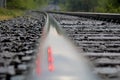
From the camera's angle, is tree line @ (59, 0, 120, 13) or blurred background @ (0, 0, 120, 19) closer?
blurred background @ (0, 0, 120, 19)

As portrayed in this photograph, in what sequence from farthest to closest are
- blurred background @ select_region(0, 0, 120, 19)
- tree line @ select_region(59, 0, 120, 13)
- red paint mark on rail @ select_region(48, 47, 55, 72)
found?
A: tree line @ select_region(59, 0, 120, 13) < blurred background @ select_region(0, 0, 120, 19) < red paint mark on rail @ select_region(48, 47, 55, 72)

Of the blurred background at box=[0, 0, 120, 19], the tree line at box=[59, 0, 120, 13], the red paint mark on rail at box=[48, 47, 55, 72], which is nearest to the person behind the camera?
the red paint mark on rail at box=[48, 47, 55, 72]

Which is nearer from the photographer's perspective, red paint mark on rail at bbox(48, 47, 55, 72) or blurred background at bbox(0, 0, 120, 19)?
red paint mark on rail at bbox(48, 47, 55, 72)

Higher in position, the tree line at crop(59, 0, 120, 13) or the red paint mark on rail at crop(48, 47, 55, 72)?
the tree line at crop(59, 0, 120, 13)

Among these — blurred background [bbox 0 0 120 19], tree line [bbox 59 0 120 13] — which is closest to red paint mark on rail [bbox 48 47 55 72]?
blurred background [bbox 0 0 120 19]

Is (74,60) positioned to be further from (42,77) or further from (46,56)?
(42,77)

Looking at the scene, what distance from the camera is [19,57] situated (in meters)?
2.92

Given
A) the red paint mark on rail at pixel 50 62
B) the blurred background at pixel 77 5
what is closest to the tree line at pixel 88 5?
the blurred background at pixel 77 5

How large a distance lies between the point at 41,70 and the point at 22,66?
38 cm

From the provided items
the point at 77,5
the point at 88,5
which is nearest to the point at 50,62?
the point at 88,5

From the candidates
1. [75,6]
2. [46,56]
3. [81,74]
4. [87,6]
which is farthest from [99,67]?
[75,6]

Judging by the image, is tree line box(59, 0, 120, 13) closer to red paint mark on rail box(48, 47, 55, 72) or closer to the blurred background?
the blurred background

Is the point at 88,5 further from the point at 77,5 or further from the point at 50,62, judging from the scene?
the point at 50,62

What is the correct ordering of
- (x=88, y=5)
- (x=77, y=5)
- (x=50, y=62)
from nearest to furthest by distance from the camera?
(x=50, y=62) → (x=88, y=5) → (x=77, y=5)
